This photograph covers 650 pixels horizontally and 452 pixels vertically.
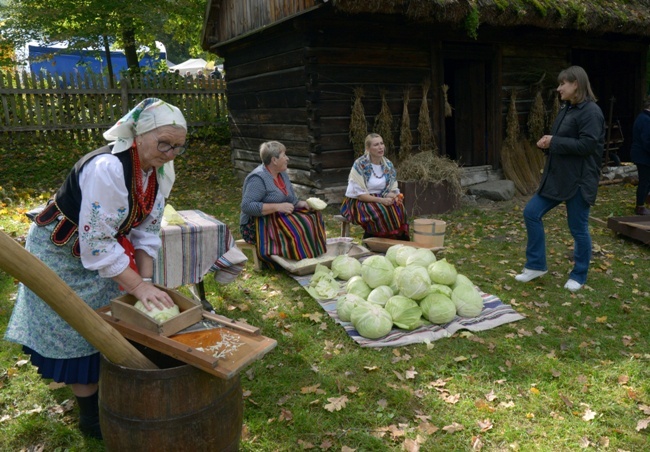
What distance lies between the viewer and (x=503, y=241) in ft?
22.3

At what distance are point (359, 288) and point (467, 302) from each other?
3.06 feet

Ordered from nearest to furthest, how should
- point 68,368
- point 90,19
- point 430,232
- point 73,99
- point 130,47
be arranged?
point 68,368
point 430,232
point 73,99
point 90,19
point 130,47

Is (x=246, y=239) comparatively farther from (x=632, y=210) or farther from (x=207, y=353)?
(x=632, y=210)

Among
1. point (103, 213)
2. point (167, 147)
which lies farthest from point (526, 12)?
point (103, 213)

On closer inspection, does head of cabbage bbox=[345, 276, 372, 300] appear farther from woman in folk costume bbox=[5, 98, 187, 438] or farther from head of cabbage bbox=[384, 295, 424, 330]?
woman in folk costume bbox=[5, 98, 187, 438]

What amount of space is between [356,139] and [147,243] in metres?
6.22

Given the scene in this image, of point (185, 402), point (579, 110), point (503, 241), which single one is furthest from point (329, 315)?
point (503, 241)

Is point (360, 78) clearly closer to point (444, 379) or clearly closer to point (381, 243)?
point (381, 243)

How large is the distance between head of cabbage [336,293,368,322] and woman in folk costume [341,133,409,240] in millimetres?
1904

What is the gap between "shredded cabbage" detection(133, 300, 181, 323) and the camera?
2324 mm

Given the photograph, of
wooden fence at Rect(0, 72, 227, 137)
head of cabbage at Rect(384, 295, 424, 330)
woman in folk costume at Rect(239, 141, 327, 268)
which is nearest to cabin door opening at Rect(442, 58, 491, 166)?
woman in folk costume at Rect(239, 141, 327, 268)

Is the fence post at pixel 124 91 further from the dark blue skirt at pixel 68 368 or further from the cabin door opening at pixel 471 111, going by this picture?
the dark blue skirt at pixel 68 368

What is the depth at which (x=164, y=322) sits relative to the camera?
2.23 meters

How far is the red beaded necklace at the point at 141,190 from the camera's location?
244 cm
